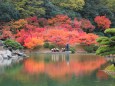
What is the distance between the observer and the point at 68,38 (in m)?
46.8

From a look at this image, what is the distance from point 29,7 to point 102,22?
442 inches

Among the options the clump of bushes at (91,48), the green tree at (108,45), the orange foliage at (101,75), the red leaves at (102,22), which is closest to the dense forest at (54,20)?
the red leaves at (102,22)

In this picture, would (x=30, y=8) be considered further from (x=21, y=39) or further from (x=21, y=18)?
(x=21, y=39)

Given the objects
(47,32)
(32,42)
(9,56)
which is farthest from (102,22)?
(9,56)

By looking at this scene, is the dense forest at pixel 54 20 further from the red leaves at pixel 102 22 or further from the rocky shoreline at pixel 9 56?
the rocky shoreline at pixel 9 56

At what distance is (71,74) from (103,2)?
42035 millimetres

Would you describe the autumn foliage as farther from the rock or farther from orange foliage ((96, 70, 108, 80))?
orange foliage ((96, 70, 108, 80))

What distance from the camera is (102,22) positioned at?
54906mm

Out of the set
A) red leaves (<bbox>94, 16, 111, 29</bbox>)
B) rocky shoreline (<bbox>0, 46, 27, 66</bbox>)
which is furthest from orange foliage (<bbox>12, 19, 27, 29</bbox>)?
red leaves (<bbox>94, 16, 111, 29</bbox>)

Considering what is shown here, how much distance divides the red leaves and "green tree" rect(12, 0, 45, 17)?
8.85 metres

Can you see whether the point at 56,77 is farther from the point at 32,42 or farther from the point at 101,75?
the point at 32,42

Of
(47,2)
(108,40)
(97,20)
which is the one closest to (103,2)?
(97,20)

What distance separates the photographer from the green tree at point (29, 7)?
50.5 metres

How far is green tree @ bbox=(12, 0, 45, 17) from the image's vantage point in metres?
50.5
